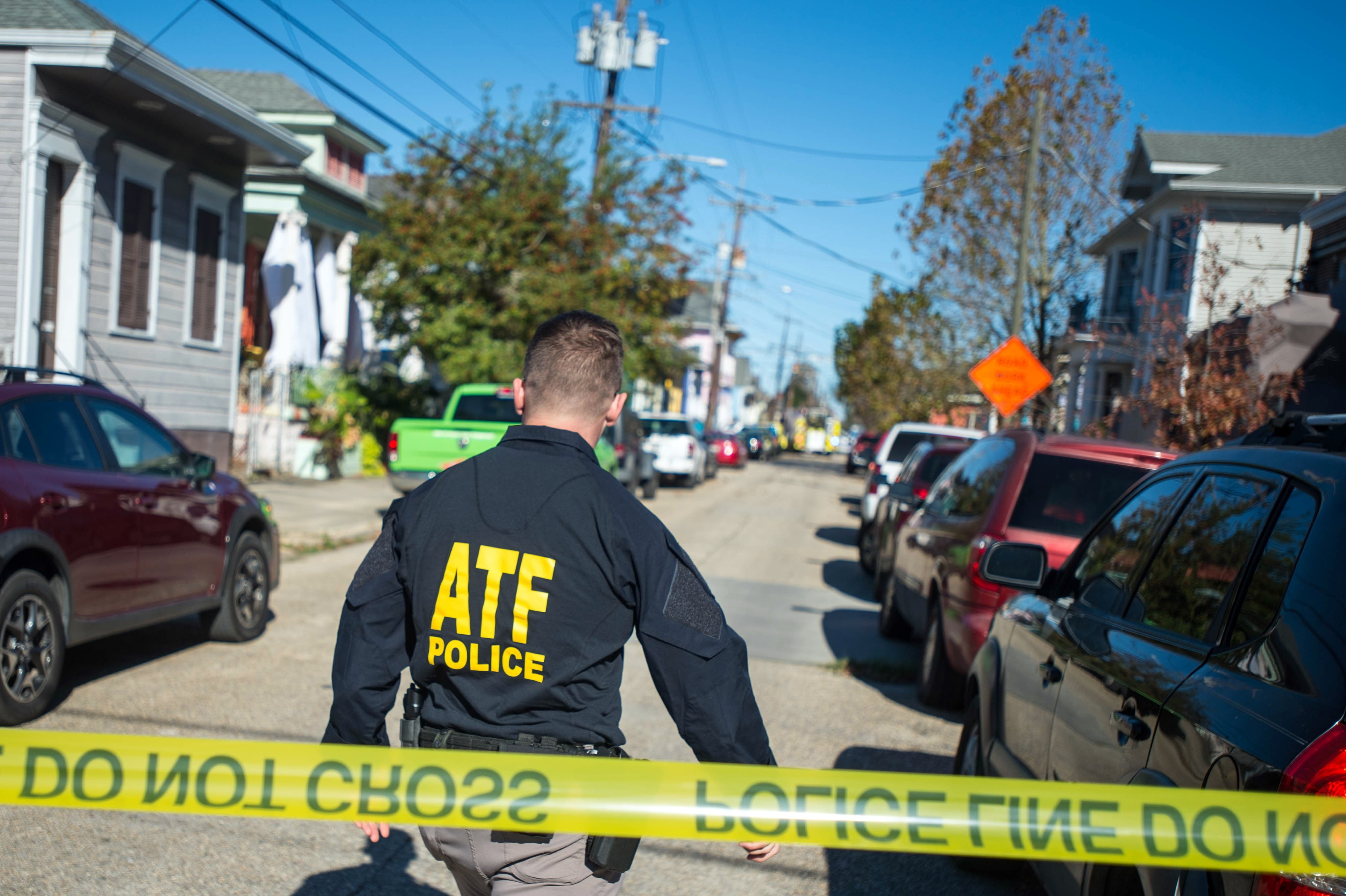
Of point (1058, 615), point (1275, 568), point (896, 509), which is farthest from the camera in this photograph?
point (896, 509)

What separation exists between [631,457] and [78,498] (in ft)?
47.0

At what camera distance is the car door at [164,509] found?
21.0 feet

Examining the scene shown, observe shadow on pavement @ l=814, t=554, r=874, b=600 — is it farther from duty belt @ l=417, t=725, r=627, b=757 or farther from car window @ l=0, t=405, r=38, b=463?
duty belt @ l=417, t=725, r=627, b=757

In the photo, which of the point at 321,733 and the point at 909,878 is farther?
the point at 321,733

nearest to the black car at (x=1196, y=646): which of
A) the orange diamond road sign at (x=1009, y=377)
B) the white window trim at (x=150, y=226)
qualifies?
the white window trim at (x=150, y=226)

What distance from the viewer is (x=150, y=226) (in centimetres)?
1402

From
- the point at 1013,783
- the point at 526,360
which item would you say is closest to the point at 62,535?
the point at 526,360

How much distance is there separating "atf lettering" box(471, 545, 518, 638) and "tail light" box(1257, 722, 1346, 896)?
1.46m

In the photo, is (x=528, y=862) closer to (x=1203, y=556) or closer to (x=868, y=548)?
(x=1203, y=556)

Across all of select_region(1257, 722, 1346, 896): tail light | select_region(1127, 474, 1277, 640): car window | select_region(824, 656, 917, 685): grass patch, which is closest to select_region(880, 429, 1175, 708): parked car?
select_region(824, 656, 917, 685): grass patch

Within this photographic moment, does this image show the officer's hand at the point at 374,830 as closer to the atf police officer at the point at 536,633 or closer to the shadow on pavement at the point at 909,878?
the atf police officer at the point at 536,633

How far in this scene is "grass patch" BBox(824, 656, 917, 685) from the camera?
26.5 ft

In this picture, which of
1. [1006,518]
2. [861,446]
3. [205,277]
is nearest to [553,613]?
[1006,518]

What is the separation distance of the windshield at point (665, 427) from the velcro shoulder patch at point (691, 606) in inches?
983
